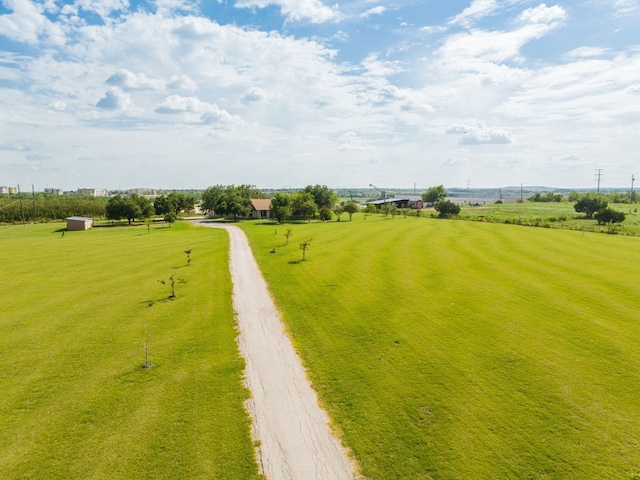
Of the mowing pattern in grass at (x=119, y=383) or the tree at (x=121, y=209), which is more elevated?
the tree at (x=121, y=209)

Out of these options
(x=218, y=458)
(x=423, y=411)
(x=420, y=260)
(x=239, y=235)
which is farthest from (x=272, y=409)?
(x=239, y=235)

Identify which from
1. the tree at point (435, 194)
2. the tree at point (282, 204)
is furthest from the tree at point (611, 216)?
the tree at point (435, 194)

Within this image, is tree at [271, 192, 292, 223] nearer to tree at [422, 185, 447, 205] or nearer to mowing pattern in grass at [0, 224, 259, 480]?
mowing pattern in grass at [0, 224, 259, 480]

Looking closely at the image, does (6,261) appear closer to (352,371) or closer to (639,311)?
(352,371)

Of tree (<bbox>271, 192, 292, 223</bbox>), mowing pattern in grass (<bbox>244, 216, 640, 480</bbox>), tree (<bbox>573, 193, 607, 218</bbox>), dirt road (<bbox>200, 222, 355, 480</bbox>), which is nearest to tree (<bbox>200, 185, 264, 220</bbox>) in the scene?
tree (<bbox>271, 192, 292, 223</bbox>)

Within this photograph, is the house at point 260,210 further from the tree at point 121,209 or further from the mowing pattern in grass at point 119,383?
the mowing pattern in grass at point 119,383

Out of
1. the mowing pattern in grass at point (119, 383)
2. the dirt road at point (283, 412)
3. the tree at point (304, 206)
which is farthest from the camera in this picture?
the tree at point (304, 206)
